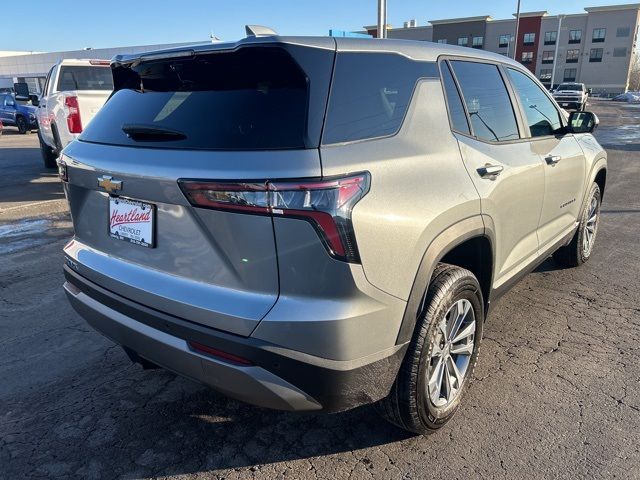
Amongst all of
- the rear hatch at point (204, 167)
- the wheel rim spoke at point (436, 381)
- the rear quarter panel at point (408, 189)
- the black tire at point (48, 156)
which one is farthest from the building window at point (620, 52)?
the rear hatch at point (204, 167)

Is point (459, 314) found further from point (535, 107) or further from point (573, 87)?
point (573, 87)

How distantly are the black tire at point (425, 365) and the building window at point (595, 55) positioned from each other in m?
91.4

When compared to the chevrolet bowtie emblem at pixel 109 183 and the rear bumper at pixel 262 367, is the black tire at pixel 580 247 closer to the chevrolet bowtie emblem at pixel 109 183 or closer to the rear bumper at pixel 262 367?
the rear bumper at pixel 262 367

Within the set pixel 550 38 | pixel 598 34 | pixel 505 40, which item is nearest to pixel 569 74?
pixel 598 34

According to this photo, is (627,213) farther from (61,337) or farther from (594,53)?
(594,53)

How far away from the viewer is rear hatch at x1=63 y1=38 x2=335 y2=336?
1879mm

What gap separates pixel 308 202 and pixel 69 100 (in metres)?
7.34

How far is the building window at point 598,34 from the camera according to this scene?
76.7 metres

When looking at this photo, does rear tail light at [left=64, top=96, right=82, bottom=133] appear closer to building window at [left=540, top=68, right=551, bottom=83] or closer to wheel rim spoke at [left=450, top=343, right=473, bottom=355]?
wheel rim spoke at [left=450, top=343, right=473, bottom=355]

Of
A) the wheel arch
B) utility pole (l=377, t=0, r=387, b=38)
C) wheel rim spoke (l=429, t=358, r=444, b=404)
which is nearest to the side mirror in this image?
the wheel arch

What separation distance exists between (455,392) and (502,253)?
89 cm

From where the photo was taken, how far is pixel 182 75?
2.29 metres

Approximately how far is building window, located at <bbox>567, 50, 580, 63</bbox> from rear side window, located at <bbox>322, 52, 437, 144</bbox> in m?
91.0

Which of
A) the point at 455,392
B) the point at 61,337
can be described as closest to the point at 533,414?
the point at 455,392
